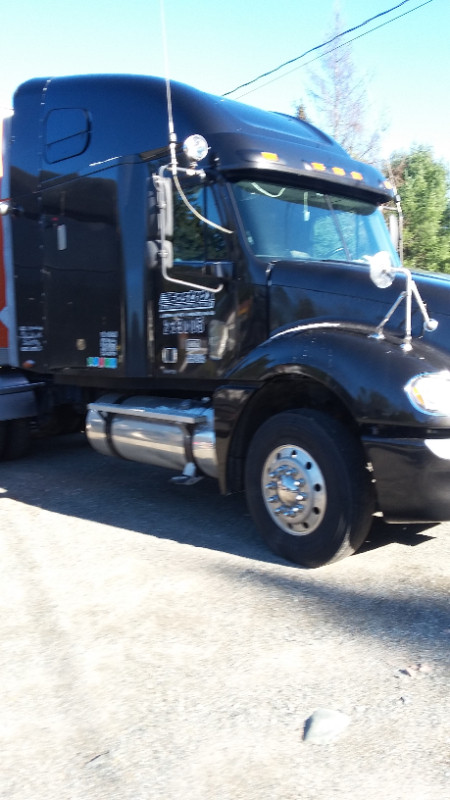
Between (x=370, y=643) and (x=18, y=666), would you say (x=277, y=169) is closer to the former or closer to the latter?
(x=370, y=643)

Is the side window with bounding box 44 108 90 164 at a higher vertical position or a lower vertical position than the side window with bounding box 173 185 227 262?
higher

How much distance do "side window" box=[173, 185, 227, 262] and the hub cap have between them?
1.47m

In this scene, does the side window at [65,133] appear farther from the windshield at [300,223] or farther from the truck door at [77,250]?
the windshield at [300,223]

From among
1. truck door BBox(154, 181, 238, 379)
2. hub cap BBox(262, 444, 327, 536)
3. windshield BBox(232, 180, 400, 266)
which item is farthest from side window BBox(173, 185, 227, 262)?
hub cap BBox(262, 444, 327, 536)

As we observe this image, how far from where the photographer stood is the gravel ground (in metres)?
2.46

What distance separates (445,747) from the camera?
8.30 feet

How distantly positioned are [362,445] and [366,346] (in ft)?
1.82

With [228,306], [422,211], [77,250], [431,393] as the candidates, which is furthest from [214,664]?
[422,211]

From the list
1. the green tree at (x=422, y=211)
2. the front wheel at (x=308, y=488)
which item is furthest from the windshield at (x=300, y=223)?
the green tree at (x=422, y=211)

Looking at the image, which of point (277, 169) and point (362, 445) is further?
point (277, 169)

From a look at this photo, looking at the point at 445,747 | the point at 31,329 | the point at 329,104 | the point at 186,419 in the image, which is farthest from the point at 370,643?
the point at 329,104

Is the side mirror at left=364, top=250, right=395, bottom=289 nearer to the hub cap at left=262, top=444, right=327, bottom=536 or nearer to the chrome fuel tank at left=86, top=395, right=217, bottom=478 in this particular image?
the hub cap at left=262, top=444, right=327, bottom=536

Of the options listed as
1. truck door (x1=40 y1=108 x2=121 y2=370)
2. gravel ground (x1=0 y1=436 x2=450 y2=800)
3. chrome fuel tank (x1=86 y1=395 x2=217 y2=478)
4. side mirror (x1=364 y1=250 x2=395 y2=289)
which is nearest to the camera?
gravel ground (x1=0 y1=436 x2=450 y2=800)

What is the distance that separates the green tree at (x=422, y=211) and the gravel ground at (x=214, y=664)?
2161 cm
